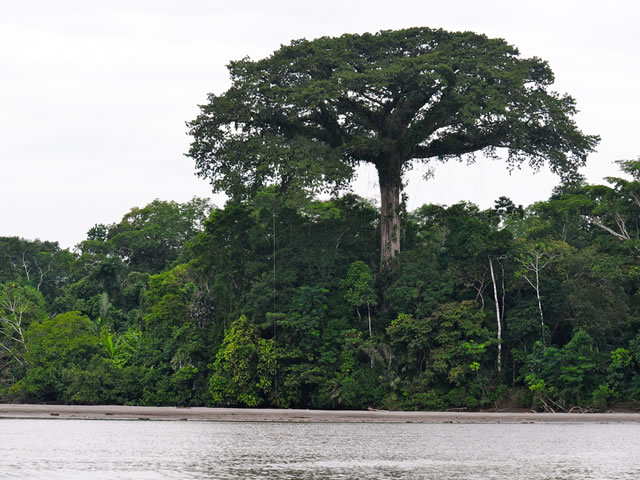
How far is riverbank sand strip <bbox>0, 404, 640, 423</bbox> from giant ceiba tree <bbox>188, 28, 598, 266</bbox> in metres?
9.43

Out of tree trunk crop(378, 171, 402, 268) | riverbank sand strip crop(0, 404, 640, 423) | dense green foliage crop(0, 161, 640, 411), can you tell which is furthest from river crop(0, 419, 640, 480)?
tree trunk crop(378, 171, 402, 268)

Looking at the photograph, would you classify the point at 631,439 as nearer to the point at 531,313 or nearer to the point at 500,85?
the point at 531,313

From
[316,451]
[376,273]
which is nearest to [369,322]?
[376,273]

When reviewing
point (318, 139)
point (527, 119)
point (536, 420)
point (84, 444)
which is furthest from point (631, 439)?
point (318, 139)

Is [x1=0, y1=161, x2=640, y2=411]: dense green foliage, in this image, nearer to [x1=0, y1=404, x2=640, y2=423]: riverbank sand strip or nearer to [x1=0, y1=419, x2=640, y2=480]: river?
[x1=0, y1=404, x2=640, y2=423]: riverbank sand strip

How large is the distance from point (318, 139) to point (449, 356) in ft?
41.3

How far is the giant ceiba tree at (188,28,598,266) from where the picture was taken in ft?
134

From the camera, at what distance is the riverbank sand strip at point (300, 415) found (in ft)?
114

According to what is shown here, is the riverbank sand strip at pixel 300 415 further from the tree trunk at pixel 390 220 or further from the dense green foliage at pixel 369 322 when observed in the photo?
the tree trunk at pixel 390 220

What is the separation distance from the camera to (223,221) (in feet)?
144

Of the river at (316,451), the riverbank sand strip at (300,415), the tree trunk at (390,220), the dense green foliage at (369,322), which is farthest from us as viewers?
the tree trunk at (390,220)

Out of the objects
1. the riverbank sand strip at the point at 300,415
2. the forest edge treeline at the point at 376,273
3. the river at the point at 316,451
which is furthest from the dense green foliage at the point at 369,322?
the river at the point at 316,451

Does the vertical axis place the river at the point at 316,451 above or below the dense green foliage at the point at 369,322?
below

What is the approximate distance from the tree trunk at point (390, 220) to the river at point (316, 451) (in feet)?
40.3
